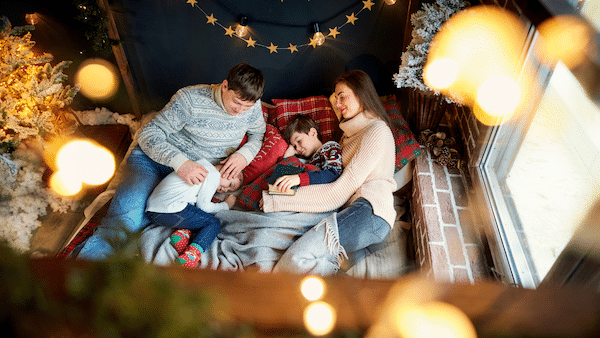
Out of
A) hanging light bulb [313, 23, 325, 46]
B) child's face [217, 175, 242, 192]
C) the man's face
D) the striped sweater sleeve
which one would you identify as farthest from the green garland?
the striped sweater sleeve

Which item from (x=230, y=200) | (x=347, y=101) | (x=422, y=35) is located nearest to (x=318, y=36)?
(x=347, y=101)

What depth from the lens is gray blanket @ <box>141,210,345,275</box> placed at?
5.88ft

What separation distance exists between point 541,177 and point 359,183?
0.87 meters

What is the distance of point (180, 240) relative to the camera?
1889mm

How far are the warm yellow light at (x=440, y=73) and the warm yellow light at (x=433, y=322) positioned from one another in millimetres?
1889

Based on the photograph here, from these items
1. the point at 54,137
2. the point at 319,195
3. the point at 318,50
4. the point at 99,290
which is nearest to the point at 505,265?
the point at 319,195

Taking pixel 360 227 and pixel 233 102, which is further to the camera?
pixel 233 102

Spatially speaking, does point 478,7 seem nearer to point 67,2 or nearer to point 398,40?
point 398,40

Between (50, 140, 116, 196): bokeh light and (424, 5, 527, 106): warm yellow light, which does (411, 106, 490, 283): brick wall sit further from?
(50, 140, 116, 196): bokeh light

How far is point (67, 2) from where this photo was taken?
2516 millimetres

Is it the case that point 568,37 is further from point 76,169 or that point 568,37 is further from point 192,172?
point 76,169

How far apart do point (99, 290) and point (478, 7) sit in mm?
2330

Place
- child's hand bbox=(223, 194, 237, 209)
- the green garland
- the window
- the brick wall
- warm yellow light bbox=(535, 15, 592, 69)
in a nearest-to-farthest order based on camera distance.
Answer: warm yellow light bbox=(535, 15, 592, 69), the window, the brick wall, child's hand bbox=(223, 194, 237, 209), the green garland

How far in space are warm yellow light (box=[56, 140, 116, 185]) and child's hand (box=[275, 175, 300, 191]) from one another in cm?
134
